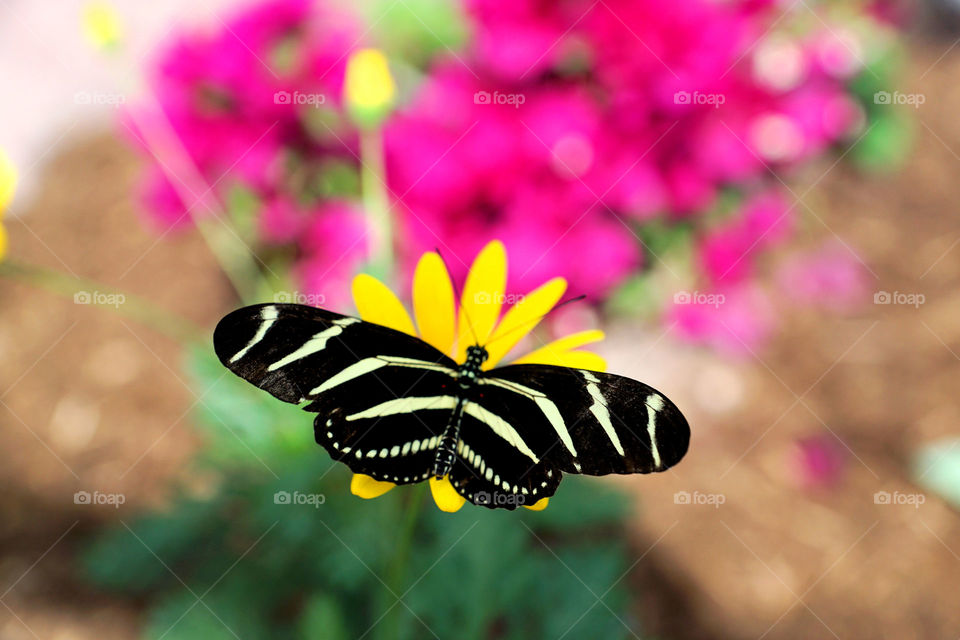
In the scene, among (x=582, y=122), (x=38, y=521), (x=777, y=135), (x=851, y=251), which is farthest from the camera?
(x=851, y=251)

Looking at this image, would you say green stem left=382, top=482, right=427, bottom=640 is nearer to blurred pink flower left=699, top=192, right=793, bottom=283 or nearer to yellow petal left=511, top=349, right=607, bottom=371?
yellow petal left=511, top=349, right=607, bottom=371

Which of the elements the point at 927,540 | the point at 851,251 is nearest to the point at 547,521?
the point at 927,540

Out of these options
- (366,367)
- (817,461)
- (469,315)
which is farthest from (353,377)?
(817,461)

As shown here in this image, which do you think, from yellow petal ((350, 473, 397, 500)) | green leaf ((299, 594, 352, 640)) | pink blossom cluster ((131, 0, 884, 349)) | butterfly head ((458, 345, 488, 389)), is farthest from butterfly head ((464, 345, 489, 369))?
Answer: pink blossom cluster ((131, 0, 884, 349))

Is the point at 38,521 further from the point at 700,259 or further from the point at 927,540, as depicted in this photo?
the point at 927,540

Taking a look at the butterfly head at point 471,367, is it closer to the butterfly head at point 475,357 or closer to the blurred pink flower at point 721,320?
the butterfly head at point 475,357

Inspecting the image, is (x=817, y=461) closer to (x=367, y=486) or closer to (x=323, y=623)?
(x=323, y=623)

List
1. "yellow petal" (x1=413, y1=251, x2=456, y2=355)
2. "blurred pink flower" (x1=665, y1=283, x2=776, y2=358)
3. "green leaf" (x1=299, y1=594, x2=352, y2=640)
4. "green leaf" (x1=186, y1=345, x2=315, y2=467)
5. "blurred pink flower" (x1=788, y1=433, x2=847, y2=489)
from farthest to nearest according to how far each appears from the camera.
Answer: "blurred pink flower" (x1=665, y1=283, x2=776, y2=358)
"blurred pink flower" (x1=788, y1=433, x2=847, y2=489)
"green leaf" (x1=186, y1=345, x2=315, y2=467)
"green leaf" (x1=299, y1=594, x2=352, y2=640)
"yellow petal" (x1=413, y1=251, x2=456, y2=355)
